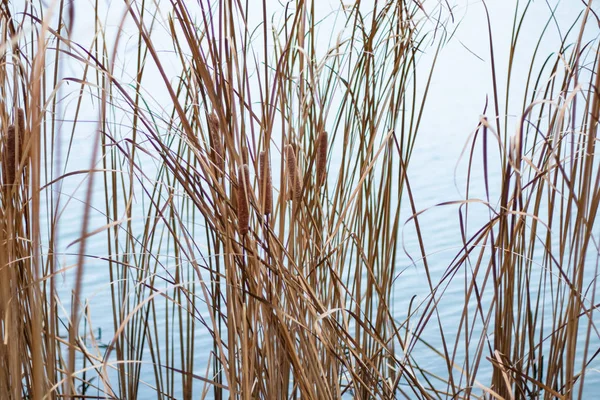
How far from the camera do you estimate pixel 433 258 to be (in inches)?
83.7

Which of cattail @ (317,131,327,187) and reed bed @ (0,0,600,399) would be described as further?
cattail @ (317,131,327,187)

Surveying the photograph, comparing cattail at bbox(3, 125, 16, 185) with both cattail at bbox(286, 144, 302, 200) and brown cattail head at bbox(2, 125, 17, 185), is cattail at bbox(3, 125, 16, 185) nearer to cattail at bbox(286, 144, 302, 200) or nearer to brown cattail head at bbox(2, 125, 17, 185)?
brown cattail head at bbox(2, 125, 17, 185)

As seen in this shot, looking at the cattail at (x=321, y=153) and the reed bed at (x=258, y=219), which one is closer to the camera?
the reed bed at (x=258, y=219)

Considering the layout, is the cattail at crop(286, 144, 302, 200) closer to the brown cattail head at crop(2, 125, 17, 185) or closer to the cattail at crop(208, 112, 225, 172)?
the cattail at crop(208, 112, 225, 172)

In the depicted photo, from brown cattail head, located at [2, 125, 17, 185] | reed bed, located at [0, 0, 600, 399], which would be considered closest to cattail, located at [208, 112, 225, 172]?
reed bed, located at [0, 0, 600, 399]

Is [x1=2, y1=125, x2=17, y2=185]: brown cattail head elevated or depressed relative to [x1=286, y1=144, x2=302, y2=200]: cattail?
elevated

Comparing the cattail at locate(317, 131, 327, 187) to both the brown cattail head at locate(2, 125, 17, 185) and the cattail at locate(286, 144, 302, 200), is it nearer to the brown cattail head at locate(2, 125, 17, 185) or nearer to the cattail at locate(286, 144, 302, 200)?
the cattail at locate(286, 144, 302, 200)

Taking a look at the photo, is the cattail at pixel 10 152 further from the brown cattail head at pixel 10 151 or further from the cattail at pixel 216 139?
the cattail at pixel 216 139

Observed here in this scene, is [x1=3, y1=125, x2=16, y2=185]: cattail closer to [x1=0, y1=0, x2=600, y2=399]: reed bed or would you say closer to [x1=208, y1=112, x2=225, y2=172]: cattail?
[x1=0, y1=0, x2=600, y2=399]: reed bed

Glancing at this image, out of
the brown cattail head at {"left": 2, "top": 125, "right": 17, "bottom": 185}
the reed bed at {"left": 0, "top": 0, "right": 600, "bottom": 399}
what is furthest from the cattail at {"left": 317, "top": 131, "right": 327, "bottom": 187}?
the brown cattail head at {"left": 2, "top": 125, "right": 17, "bottom": 185}

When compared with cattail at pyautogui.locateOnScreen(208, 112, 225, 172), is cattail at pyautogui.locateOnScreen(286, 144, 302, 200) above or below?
below

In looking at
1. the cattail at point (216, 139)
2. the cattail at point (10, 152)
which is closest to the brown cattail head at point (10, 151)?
the cattail at point (10, 152)

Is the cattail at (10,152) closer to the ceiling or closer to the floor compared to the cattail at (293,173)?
closer to the ceiling

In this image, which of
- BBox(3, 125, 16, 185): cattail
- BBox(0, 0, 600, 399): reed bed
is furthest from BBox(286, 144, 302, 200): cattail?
BBox(3, 125, 16, 185): cattail
